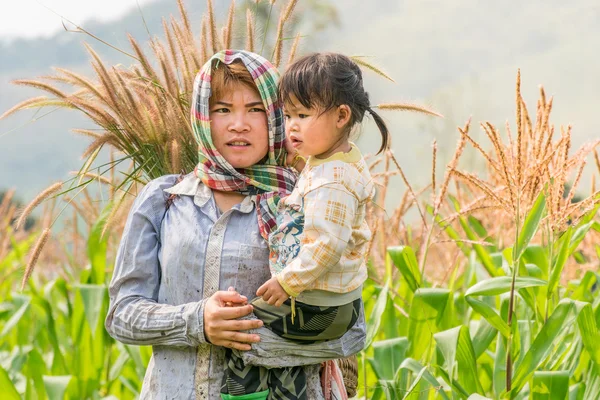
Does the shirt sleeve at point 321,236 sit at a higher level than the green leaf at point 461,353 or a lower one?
higher

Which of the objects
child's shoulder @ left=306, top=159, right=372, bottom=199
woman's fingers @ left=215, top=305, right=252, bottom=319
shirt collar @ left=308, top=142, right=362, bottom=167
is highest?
shirt collar @ left=308, top=142, right=362, bottom=167

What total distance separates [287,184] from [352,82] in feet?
1.06

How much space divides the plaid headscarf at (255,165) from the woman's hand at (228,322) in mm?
188

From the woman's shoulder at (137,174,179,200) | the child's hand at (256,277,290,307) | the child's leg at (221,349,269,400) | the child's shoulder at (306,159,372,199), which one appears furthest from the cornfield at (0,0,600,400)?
the child's leg at (221,349,269,400)

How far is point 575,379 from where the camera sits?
314 centimetres

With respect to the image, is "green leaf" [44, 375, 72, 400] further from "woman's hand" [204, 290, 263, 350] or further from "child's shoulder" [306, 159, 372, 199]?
"child's shoulder" [306, 159, 372, 199]

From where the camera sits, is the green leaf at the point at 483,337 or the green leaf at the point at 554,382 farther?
the green leaf at the point at 483,337

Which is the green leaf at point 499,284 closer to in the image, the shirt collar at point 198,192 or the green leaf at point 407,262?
the green leaf at point 407,262

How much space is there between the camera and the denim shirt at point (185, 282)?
80.4 inches

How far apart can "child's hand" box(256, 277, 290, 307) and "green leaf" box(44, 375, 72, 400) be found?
178cm

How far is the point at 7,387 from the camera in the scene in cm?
335

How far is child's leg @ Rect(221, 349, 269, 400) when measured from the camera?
1972 millimetres

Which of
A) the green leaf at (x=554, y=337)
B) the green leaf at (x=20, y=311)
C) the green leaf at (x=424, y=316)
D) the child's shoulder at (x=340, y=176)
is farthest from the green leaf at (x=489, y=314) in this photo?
the green leaf at (x=20, y=311)

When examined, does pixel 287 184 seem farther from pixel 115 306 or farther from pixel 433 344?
pixel 433 344
